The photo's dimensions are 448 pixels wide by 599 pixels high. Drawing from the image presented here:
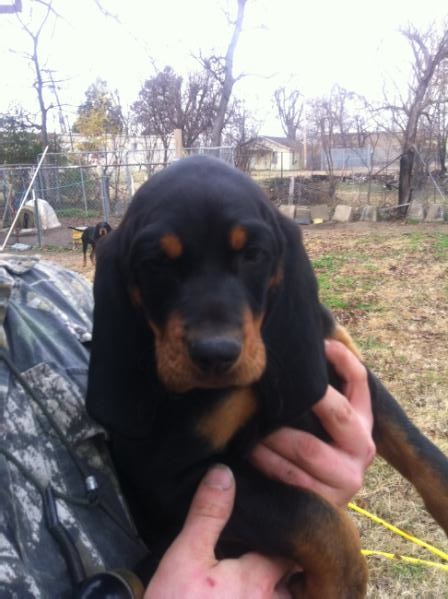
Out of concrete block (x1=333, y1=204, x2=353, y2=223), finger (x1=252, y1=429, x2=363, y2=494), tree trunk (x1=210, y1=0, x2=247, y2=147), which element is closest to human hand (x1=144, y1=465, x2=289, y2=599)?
finger (x1=252, y1=429, x2=363, y2=494)

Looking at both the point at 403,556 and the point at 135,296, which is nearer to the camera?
the point at 135,296

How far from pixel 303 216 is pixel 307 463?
14.4m

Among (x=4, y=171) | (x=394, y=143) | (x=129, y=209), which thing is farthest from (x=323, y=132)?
(x=129, y=209)

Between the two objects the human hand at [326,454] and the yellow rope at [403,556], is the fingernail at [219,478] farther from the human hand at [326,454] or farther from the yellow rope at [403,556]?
the yellow rope at [403,556]

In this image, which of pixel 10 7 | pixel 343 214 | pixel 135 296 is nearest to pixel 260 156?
pixel 343 214

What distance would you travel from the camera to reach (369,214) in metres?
15.5

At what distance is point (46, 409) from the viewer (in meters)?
1.39

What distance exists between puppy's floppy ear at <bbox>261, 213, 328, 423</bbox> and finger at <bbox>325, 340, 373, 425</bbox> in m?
0.22

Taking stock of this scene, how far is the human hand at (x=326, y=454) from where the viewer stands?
179cm

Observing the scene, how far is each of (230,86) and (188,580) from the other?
19888mm

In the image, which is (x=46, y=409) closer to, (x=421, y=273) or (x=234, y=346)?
(x=234, y=346)

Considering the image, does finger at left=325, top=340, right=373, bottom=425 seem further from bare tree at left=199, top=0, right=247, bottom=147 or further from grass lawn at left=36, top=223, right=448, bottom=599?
bare tree at left=199, top=0, right=247, bottom=147

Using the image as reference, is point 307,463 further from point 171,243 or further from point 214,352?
point 171,243

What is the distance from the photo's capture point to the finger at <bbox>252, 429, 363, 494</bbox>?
5.86 feet
